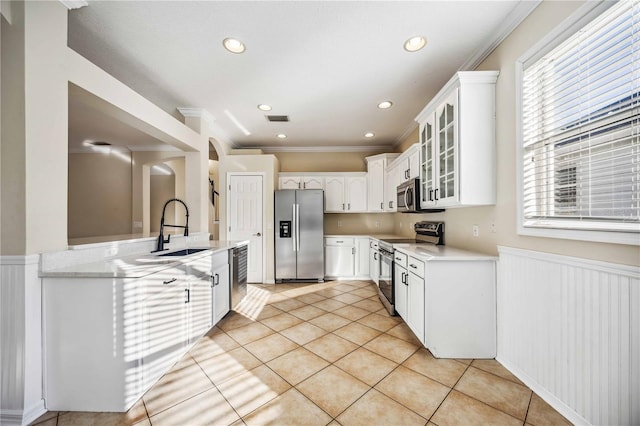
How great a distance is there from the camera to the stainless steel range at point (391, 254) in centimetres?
299

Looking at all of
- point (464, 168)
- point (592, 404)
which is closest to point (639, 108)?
point (464, 168)

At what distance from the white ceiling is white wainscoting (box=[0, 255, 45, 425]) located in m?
1.89

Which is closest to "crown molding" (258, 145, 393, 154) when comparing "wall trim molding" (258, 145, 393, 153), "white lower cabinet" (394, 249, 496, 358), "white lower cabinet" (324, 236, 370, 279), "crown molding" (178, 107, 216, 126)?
"wall trim molding" (258, 145, 393, 153)

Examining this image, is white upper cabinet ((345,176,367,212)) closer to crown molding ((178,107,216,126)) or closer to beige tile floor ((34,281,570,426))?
beige tile floor ((34,281,570,426))

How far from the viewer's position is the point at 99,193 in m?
5.45

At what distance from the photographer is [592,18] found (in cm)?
136

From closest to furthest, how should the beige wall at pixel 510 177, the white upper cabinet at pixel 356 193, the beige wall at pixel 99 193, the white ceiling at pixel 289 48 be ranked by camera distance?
the beige wall at pixel 510 177, the white ceiling at pixel 289 48, the white upper cabinet at pixel 356 193, the beige wall at pixel 99 193

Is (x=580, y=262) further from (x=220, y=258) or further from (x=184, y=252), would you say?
(x=184, y=252)

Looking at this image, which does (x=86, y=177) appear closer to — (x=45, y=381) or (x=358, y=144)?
(x=45, y=381)

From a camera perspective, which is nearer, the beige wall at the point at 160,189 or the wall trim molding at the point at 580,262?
the wall trim molding at the point at 580,262

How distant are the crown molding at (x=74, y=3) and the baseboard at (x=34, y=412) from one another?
103 inches

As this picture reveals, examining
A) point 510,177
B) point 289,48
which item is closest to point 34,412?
point 289,48

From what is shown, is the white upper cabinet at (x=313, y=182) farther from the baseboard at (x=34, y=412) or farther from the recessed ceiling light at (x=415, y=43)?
the baseboard at (x=34, y=412)

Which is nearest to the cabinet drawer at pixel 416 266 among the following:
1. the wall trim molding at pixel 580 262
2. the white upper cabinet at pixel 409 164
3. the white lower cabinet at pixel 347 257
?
the wall trim molding at pixel 580 262
